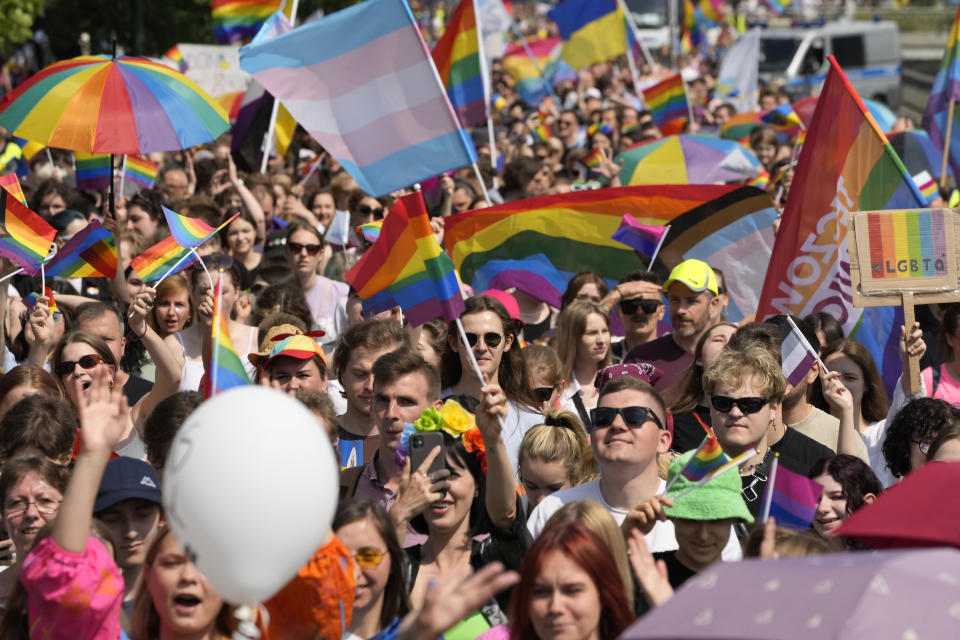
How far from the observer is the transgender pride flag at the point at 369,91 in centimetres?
777

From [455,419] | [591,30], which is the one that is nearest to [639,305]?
[455,419]

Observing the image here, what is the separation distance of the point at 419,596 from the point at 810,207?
4045 millimetres

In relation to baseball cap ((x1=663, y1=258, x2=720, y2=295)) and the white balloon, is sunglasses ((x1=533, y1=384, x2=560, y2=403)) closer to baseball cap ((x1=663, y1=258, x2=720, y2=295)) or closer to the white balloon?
baseball cap ((x1=663, y1=258, x2=720, y2=295))

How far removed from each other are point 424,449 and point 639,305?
3227mm

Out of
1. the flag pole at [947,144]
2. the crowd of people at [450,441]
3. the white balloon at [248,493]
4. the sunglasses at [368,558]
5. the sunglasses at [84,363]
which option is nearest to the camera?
the white balloon at [248,493]

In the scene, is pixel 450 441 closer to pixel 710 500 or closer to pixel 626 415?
pixel 626 415

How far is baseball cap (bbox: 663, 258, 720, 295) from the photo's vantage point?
24.1ft

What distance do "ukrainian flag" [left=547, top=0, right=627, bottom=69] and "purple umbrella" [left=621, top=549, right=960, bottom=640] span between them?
48.2 ft

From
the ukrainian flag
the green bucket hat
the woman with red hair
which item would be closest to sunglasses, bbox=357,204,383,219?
the green bucket hat

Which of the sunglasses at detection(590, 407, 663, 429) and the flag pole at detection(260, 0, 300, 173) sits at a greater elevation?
the sunglasses at detection(590, 407, 663, 429)

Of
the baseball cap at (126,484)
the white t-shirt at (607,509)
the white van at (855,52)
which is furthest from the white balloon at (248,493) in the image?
the white van at (855,52)

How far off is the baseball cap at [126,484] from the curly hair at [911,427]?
9.39ft

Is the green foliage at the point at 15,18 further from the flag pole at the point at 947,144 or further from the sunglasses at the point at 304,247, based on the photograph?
the flag pole at the point at 947,144

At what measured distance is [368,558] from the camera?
4184mm
